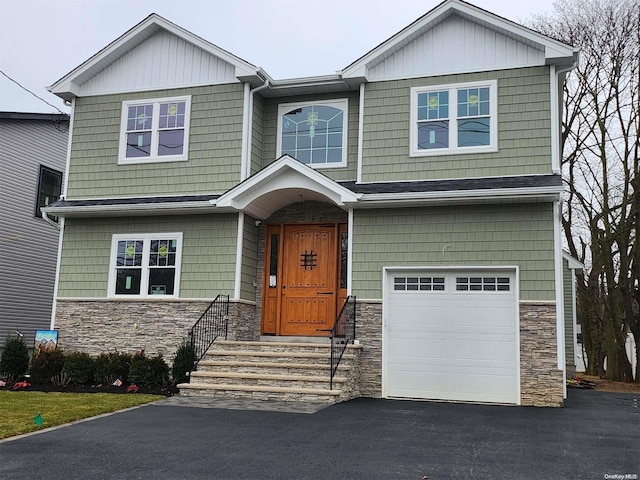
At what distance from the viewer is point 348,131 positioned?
13.5 meters

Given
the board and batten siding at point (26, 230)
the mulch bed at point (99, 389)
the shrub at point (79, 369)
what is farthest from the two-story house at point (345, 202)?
the board and batten siding at point (26, 230)

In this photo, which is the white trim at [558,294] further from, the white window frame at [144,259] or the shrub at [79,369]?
the shrub at [79,369]

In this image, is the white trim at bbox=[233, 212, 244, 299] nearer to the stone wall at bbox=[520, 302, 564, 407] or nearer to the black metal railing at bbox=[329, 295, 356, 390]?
the black metal railing at bbox=[329, 295, 356, 390]

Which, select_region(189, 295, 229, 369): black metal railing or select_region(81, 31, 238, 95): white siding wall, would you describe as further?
select_region(81, 31, 238, 95): white siding wall

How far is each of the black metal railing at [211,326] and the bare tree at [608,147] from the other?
41.2ft

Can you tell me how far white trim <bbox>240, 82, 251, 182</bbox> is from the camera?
13.4m

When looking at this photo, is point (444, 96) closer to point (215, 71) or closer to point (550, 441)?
point (215, 71)

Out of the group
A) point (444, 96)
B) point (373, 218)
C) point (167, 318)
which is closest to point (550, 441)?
point (373, 218)

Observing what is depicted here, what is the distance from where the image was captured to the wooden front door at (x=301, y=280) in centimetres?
1349

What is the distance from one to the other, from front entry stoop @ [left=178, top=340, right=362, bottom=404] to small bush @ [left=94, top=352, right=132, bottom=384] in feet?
4.91

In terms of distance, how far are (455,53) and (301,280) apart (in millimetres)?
5470

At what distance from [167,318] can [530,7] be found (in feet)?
59.7

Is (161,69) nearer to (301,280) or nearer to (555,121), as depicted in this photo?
(301,280)

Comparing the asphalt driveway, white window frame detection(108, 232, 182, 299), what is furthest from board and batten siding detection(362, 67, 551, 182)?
the asphalt driveway
